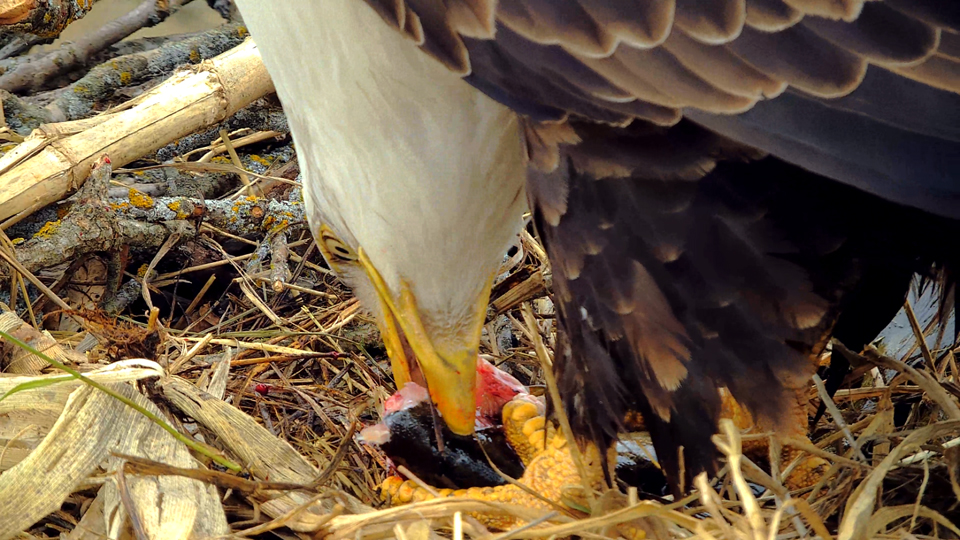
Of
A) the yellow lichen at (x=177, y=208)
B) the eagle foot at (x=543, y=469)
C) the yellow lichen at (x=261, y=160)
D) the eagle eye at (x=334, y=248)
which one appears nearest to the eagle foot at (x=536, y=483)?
the eagle foot at (x=543, y=469)

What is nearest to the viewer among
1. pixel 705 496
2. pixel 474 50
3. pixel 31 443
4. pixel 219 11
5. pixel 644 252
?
pixel 705 496

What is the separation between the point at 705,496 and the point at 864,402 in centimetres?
100

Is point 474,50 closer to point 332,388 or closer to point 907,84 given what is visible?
point 907,84

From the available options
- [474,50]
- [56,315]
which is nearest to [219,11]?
[56,315]

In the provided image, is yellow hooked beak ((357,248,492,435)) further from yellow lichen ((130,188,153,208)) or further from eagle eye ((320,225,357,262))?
yellow lichen ((130,188,153,208))

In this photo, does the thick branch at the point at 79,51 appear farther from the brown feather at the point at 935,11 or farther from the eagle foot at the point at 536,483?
the brown feather at the point at 935,11

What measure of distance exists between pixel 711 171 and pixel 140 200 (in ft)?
4.82

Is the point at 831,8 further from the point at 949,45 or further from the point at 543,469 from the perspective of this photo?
the point at 543,469

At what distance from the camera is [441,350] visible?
162cm

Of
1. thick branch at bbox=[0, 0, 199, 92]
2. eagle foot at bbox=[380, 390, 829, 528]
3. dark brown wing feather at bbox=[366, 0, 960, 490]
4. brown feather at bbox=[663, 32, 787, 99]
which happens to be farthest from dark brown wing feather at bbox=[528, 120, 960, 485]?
thick branch at bbox=[0, 0, 199, 92]

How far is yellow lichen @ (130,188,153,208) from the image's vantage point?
7.09 ft

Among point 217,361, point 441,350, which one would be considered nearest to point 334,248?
point 441,350

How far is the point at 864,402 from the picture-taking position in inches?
72.4

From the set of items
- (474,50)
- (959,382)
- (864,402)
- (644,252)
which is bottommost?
(864,402)
